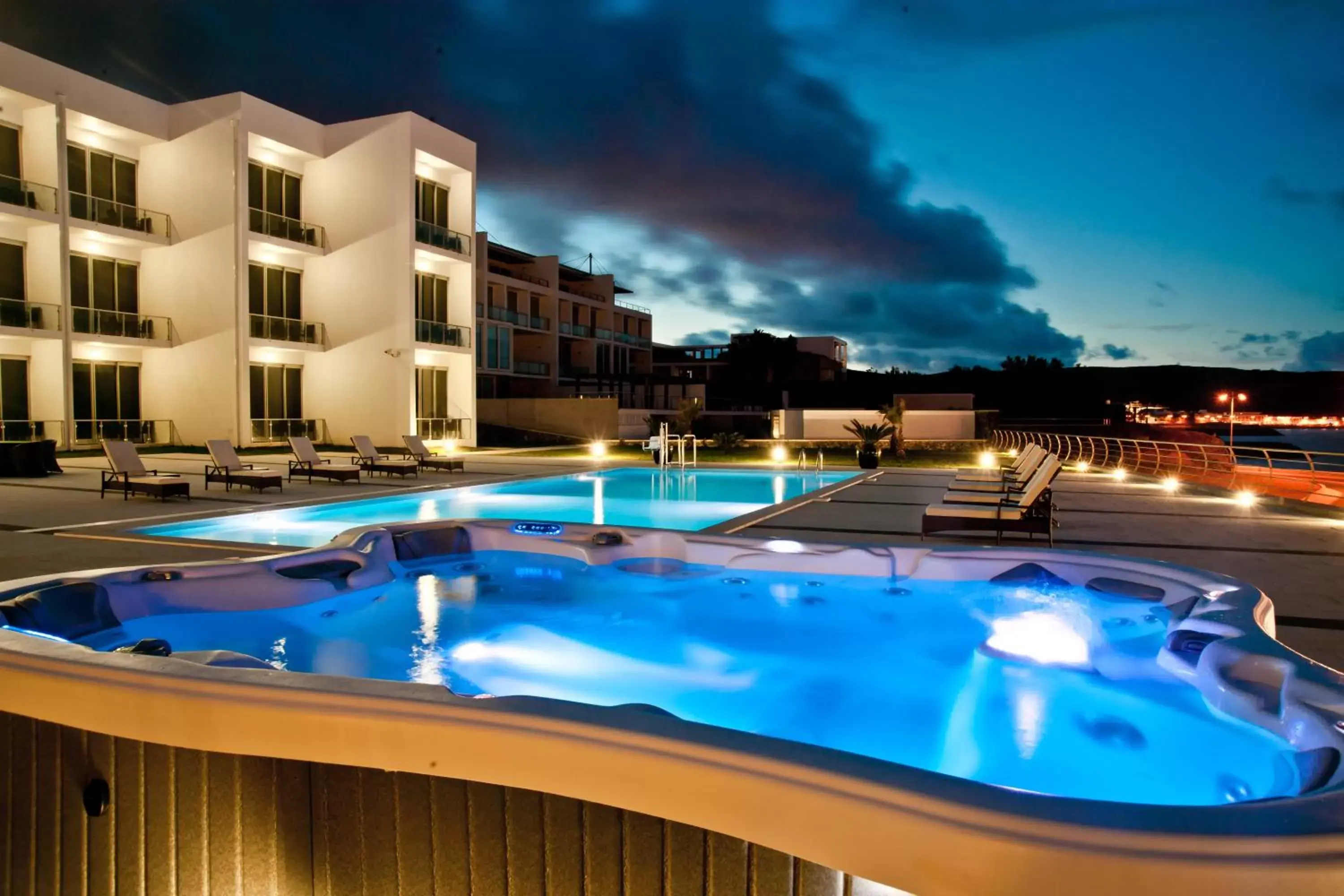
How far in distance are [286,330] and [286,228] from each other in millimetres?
3168

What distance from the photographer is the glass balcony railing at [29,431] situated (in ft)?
64.6

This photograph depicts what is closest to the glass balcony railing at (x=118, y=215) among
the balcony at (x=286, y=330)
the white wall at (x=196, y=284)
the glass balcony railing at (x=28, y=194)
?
the white wall at (x=196, y=284)

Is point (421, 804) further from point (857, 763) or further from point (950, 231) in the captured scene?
point (950, 231)

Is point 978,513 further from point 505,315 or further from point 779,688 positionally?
point 505,315

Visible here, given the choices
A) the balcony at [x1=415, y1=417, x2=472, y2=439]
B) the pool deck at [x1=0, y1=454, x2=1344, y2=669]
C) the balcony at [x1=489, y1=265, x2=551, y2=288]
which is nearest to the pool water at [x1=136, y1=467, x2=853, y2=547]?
the pool deck at [x1=0, y1=454, x2=1344, y2=669]

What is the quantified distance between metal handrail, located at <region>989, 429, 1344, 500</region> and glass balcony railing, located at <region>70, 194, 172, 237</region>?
24.1 m

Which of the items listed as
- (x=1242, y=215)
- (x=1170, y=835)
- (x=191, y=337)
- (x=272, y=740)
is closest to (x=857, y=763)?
(x=1170, y=835)

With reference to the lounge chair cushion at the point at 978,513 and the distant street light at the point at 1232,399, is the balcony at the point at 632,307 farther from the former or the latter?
the lounge chair cushion at the point at 978,513

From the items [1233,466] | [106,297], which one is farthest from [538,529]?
[106,297]

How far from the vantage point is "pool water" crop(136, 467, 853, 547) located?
30.1 ft

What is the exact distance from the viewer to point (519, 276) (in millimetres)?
45000

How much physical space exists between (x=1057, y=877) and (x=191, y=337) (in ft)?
86.9

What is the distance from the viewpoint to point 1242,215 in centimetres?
4053

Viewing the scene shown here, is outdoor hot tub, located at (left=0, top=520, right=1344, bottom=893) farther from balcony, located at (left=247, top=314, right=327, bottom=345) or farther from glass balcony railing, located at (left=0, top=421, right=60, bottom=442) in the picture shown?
balcony, located at (left=247, top=314, right=327, bottom=345)
